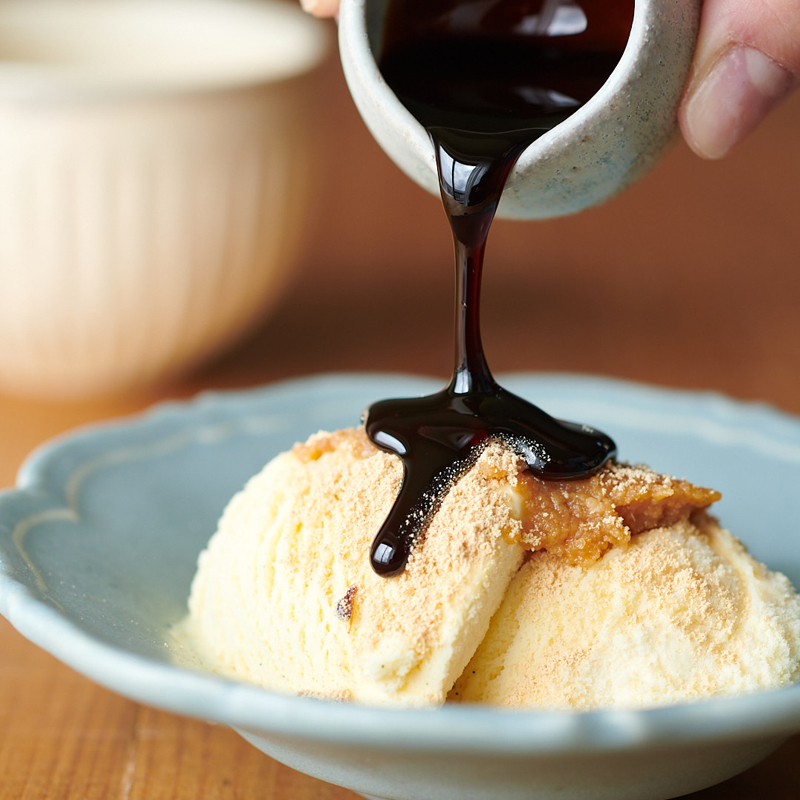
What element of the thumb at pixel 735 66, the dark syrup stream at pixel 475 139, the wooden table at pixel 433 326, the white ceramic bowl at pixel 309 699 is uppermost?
the thumb at pixel 735 66

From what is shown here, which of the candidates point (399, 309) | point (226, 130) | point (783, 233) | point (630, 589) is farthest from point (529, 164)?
point (783, 233)

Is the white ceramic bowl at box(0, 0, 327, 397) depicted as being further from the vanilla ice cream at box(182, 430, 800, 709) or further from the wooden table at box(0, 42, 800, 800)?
the vanilla ice cream at box(182, 430, 800, 709)

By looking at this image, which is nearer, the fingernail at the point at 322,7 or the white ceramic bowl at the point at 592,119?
the white ceramic bowl at the point at 592,119

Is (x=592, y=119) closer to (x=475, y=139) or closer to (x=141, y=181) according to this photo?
(x=475, y=139)

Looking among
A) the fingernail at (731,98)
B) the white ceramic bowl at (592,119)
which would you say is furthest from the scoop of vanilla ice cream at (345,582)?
the fingernail at (731,98)

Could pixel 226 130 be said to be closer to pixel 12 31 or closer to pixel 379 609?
pixel 12 31

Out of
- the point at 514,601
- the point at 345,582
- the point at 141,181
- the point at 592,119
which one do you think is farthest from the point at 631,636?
the point at 141,181

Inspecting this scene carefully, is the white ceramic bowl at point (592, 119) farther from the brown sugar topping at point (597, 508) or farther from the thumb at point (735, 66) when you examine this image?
the brown sugar topping at point (597, 508)

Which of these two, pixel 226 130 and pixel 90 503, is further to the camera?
pixel 226 130
